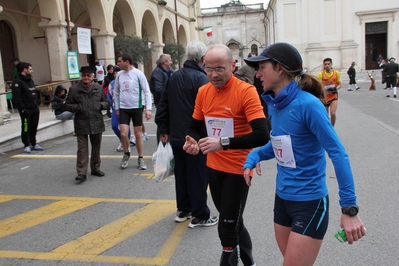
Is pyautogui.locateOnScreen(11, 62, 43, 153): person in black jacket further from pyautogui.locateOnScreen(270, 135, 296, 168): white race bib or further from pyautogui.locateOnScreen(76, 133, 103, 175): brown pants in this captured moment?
pyautogui.locateOnScreen(270, 135, 296, 168): white race bib

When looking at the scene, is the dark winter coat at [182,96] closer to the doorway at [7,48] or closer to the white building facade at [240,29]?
the doorway at [7,48]

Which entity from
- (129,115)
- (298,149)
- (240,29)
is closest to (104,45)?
(129,115)

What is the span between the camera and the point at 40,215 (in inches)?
198

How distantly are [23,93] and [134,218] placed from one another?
574cm

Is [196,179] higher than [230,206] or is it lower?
lower

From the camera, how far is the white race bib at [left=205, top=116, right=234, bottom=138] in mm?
3039

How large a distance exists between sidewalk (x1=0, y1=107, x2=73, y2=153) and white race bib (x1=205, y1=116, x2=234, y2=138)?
7643mm

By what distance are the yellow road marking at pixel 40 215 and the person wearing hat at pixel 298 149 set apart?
11.3ft

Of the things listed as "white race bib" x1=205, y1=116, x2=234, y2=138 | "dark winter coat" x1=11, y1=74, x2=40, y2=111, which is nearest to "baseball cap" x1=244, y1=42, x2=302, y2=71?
"white race bib" x1=205, y1=116, x2=234, y2=138

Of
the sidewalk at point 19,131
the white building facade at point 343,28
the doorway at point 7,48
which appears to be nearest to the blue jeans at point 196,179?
the sidewalk at point 19,131

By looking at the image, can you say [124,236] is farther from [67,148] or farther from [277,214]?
[67,148]

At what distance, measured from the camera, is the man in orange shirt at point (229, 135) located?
2900 mm

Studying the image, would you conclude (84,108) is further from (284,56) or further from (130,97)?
(284,56)

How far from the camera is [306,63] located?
42.5 metres
